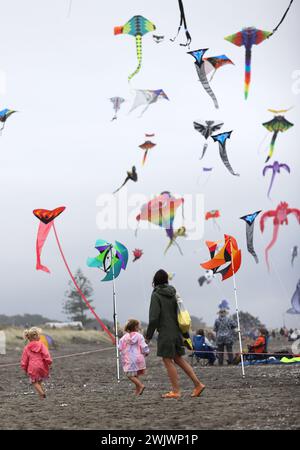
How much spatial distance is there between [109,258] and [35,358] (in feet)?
15.4

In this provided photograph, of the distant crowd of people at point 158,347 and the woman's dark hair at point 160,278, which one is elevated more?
the woman's dark hair at point 160,278

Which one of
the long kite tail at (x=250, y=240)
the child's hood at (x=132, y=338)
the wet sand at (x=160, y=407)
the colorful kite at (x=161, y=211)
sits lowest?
the wet sand at (x=160, y=407)

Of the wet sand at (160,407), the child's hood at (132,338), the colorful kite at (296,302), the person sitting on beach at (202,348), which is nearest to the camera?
the wet sand at (160,407)

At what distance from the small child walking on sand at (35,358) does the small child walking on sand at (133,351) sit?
47.4 inches

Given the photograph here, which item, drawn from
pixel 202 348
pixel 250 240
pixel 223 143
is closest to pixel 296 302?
pixel 250 240

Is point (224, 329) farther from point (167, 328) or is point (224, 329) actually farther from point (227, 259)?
point (167, 328)

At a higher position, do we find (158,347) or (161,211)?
(161,211)

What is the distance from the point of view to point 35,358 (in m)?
9.92

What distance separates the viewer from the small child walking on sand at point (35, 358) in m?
9.82

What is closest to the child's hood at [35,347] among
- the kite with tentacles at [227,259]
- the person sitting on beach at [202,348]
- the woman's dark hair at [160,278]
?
the woman's dark hair at [160,278]

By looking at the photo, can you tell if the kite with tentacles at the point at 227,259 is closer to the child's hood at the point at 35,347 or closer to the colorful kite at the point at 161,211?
the child's hood at the point at 35,347

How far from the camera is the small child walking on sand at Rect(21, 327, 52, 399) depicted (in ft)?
32.2

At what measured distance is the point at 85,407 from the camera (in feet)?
25.4

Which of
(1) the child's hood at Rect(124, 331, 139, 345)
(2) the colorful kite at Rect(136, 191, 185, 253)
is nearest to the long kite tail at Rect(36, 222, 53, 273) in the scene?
(1) the child's hood at Rect(124, 331, 139, 345)
